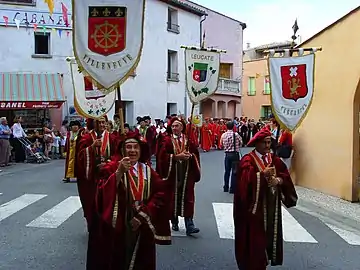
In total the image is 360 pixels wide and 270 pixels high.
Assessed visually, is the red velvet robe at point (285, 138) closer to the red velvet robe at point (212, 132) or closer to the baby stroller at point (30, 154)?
the baby stroller at point (30, 154)

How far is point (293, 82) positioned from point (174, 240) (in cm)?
277

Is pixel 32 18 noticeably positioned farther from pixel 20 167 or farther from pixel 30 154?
pixel 20 167

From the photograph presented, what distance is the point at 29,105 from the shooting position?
63.4 ft

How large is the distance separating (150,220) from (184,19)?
25055mm

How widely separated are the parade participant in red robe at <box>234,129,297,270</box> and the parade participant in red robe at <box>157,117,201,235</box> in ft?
6.16

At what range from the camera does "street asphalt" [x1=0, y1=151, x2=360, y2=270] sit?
606 centimetres

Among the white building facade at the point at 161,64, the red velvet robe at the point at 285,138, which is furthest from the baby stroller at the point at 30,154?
the red velvet robe at the point at 285,138

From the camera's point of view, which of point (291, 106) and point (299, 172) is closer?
point (291, 106)

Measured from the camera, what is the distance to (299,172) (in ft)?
42.4

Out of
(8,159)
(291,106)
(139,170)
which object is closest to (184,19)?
(8,159)

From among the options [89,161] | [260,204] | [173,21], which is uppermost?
[173,21]

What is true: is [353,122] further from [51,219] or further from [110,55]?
[110,55]

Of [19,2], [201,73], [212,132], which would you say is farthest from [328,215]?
[212,132]

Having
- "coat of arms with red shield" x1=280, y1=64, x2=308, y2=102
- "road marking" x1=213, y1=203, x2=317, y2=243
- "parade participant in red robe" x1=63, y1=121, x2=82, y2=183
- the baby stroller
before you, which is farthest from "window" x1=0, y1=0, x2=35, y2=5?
"coat of arms with red shield" x1=280, y1=64, x2=308, y2=102
